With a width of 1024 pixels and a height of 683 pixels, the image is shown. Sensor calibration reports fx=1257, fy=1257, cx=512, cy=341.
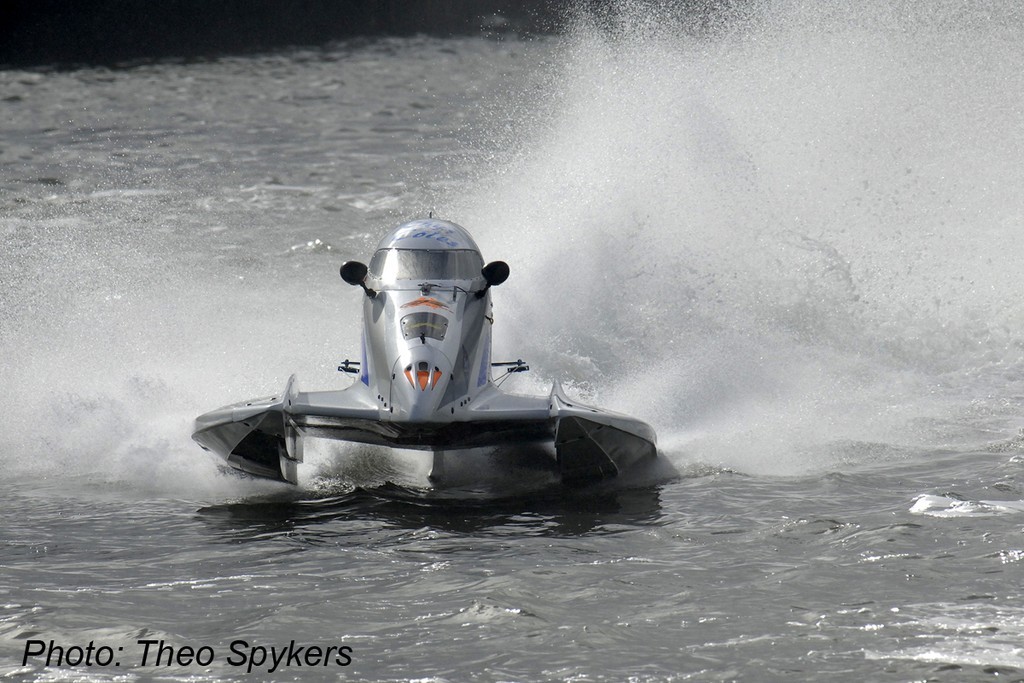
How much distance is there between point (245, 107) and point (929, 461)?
24976 millimetres

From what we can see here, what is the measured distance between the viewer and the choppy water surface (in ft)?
24.6

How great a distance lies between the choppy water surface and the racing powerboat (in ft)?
1.14

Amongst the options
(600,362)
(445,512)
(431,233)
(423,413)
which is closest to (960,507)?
(445,512)

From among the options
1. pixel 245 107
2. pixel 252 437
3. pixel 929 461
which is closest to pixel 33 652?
pixel 252 437

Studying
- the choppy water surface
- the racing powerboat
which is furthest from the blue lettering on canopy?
the choppy water surface

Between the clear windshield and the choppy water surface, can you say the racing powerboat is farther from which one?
the choppy water surface

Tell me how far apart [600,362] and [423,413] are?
5.12m

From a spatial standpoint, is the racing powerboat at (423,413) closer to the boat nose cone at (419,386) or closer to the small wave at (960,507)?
the boat nose cone at (419,386)

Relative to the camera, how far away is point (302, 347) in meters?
14.7

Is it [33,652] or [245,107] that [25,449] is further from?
[245,107]

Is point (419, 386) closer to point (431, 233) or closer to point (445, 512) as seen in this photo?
point (445, 512)

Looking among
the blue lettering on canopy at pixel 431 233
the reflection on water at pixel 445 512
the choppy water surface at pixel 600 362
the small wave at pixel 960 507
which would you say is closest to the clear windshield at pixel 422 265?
the blue lettering on canopy at pixel 431 233

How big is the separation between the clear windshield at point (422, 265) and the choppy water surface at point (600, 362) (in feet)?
5.38

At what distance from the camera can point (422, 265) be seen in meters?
11.2
